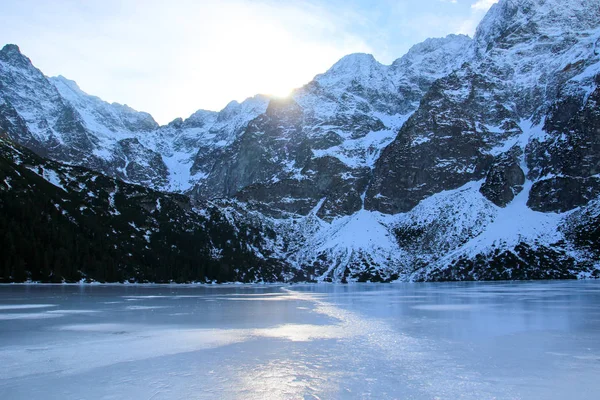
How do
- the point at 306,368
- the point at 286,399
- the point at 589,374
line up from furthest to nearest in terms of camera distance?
the point at 306,368 < the point at 589,374 < the point at 286,399

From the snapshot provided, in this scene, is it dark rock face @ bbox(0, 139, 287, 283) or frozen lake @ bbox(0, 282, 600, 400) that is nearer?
frozen lake @ bbox(0, 282, 600, 400)

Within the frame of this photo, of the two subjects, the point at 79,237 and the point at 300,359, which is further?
the point at 79,237

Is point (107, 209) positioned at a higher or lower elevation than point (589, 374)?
higher

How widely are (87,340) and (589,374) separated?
25044mm

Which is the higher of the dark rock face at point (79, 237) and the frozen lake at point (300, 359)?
the dark rock face at point (79, 237)

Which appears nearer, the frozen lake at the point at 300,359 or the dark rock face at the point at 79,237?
the frozen lake at the point at 300,359

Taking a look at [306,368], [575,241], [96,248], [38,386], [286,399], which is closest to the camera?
[286,399]

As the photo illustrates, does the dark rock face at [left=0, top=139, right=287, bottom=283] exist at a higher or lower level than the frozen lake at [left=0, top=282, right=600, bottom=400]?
higher

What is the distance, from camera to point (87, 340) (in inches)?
1048

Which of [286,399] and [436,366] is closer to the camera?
[286,399]

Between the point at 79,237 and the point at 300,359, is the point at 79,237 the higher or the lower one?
the higher one

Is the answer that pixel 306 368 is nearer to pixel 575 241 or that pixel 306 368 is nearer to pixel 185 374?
pixel 185 374

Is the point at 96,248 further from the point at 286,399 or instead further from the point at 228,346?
the point at 286,399

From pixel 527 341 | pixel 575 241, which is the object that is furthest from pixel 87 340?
pixel 575 241
